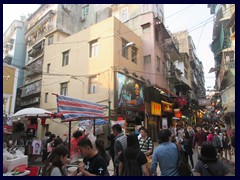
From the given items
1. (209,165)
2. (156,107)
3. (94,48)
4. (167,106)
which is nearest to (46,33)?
(94,48)

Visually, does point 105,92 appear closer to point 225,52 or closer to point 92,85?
point 92,85

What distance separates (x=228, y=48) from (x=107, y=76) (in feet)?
35.6

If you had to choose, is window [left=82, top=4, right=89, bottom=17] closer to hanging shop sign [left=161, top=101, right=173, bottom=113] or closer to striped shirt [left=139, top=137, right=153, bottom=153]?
hanging shop sign [left=161, top=101, right=173, bottom=113]

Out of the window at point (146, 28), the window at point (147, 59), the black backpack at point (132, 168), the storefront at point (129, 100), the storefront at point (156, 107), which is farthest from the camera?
the window at point (146, 28)

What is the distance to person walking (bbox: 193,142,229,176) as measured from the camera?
120 inches

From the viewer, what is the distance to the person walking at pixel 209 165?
304 centimetres

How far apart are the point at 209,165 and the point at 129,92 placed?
40.2ft

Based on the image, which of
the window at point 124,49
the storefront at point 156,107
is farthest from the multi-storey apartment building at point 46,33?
the storefront at point 156,107

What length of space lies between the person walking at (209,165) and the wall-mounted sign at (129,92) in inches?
432

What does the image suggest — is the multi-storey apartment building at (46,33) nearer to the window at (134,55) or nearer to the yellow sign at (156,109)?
the window at (134,55)

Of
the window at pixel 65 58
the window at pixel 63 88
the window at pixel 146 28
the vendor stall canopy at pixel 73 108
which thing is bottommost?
the vendor stall canopy at pixel 73 108
